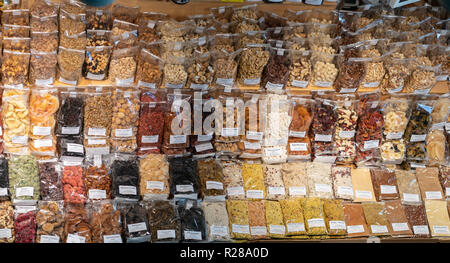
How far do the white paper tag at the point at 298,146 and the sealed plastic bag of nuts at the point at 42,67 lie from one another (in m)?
1.68

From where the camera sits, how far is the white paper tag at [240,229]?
114 inches

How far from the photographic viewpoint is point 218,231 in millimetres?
2865

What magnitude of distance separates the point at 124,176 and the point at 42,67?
2.87ft

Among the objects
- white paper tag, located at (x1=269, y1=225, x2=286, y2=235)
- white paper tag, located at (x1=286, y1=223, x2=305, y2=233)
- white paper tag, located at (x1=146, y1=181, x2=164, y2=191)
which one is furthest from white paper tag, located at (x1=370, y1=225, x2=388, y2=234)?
white paper tag, located at (x1=146, y1=181, x2=164, y2=191)

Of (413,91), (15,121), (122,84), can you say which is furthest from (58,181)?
(413,91)

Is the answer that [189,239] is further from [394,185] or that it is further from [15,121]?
[394,185]

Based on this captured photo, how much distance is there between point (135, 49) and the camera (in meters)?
3.07

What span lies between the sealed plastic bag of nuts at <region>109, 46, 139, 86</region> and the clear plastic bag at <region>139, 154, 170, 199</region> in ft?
1.76

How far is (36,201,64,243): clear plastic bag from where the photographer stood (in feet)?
8.93

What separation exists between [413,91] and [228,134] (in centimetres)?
142

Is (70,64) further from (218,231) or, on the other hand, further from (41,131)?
(218,231)

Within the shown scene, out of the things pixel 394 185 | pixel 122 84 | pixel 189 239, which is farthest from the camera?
pixel 394 185

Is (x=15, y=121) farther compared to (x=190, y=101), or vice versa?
(x=190, y=101)

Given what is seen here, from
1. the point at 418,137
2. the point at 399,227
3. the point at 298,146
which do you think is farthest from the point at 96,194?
the point at 418,137
